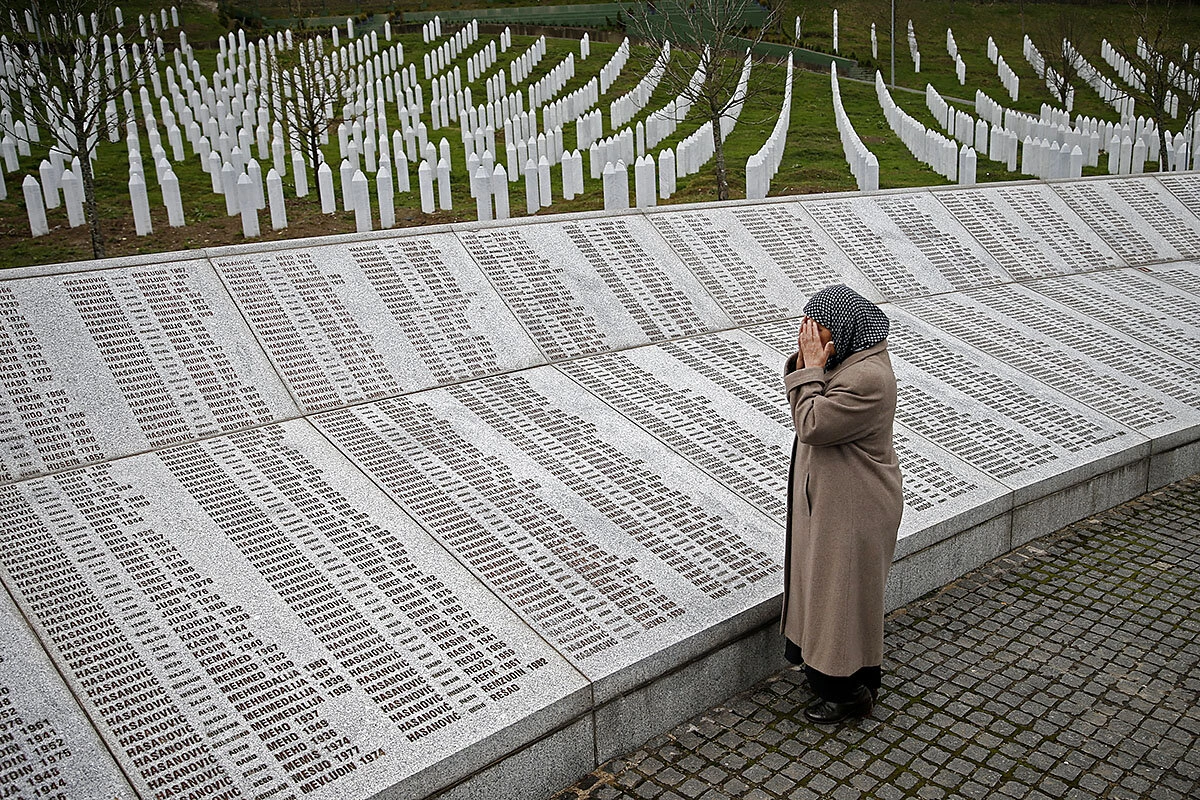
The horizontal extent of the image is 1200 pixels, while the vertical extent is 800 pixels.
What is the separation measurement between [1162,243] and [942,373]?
515 cm

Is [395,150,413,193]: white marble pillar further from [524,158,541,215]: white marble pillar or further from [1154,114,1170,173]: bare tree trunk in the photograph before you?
[1154,114,1170,173]: bare tree trunk

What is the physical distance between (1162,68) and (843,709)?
24.1m

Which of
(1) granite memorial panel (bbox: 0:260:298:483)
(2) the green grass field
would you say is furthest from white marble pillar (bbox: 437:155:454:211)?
(1) granite memorial panel (bbox: 0:260:298:483)

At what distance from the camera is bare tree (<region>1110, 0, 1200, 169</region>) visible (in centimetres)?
2177

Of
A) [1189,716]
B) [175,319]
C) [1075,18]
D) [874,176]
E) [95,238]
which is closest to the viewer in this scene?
[1189,716]

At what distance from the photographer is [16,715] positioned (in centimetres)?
383

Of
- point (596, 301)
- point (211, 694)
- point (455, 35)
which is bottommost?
point (211, 694)

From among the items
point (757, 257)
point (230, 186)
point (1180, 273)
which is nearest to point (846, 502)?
point (757, 257)

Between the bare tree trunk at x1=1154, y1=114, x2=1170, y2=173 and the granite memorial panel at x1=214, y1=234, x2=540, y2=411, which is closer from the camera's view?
the granite memorial panel at x1=214, y1=234, x2=540, y2=411

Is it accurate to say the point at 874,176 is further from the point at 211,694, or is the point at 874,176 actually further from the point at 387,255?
the point at 211,694

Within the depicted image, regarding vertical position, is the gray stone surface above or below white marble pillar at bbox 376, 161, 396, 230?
below

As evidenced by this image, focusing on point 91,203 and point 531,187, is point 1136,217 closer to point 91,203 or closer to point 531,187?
point 531,187

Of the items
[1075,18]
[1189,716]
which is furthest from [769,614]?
[1075,18]

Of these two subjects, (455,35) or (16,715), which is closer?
(16,715)
